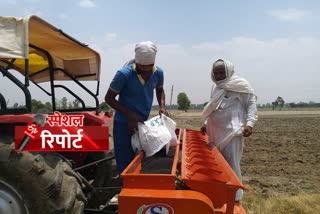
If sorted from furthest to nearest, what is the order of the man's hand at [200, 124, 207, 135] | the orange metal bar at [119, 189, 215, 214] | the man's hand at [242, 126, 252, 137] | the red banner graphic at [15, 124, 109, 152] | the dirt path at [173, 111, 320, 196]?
1. the dirt path at [173, 111, 320, 196]
2. the man's hand at [200, 124, 207, 135]
3. the man's hand at [242, 126, 252, 137]
4. the red banner graphic at [15, 124, 109, 152]
5. the orange metal bar at [119, 189, 215, 214]

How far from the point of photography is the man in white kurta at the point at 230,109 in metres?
4.54

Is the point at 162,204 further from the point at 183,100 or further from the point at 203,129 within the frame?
the point at 183,100

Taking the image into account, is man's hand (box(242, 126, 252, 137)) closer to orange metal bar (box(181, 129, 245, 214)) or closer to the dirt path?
orange metal bar (box(181, 129, 245, 214))

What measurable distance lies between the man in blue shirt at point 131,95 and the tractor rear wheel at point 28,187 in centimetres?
86

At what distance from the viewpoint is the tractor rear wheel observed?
3318 millimetres

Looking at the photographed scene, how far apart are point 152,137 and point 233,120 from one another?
122 cm

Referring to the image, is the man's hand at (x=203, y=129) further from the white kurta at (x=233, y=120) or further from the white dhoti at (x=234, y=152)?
the white dhoti at (x=234, y=152)

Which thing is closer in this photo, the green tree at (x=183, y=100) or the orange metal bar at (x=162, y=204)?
the orange metal bar at (x=162, y=204)

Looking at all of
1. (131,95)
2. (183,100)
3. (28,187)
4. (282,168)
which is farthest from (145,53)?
(183,100)

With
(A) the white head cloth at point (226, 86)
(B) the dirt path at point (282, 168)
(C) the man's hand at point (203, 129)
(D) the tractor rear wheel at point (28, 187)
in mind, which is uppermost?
(A) the white head cloth at point (226, 86)

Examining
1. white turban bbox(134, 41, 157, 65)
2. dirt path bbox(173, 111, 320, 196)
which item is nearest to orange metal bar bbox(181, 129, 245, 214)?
white turban bbox(134, 41, 157, 65)

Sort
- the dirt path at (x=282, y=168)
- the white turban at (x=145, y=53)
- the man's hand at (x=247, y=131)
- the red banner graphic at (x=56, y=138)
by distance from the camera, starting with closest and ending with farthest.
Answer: the red banner graphic at (x=56, y=138)
the white turban at (x=145, y=53)
the man's hand at (x=247, y=131)
the dirt path at (x=282, y=168)

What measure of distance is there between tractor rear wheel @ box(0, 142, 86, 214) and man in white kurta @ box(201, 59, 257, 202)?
6.24 ft

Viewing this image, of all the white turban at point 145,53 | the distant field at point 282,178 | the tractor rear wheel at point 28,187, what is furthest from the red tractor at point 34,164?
the distant field at point 282,178
